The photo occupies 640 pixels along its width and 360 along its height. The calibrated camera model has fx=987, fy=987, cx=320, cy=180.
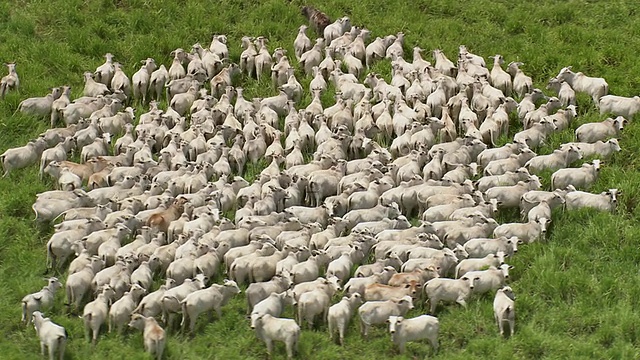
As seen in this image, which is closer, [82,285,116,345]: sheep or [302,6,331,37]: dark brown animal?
[82,285,116,345]: sheep

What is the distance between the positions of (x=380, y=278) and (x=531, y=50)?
878 centimetres

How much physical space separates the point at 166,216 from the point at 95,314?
2646mm

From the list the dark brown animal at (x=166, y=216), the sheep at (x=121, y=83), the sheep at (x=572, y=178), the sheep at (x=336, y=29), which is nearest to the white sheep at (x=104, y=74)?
the sheep at (x=121, y=83)

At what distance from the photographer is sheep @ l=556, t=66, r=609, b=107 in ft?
60.9

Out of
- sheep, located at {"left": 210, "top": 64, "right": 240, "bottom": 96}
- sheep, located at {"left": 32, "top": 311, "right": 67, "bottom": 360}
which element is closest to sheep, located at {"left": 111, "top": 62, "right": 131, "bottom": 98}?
sheep, located at {"left": 210, "top": 64, "right": 240, "bottom": 96}

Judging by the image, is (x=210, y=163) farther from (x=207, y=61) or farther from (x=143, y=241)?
(x=207, y=61)

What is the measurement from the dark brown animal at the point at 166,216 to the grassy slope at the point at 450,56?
1.80 metres

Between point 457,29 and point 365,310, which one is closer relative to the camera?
point 365,310

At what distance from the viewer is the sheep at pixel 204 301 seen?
43.1 feet

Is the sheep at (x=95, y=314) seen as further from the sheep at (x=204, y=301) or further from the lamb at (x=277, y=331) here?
the lamb at (x=277, y=331)

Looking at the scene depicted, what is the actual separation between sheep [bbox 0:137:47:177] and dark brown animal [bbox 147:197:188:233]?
3.28 metres

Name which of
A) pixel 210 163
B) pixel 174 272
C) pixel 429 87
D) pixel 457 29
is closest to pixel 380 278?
pixel 174 272

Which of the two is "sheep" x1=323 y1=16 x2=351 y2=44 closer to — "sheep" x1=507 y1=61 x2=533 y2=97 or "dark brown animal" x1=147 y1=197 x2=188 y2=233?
"sheep" x1=507 y1=61 x2=533 y2=97

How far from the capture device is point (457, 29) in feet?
71.4
